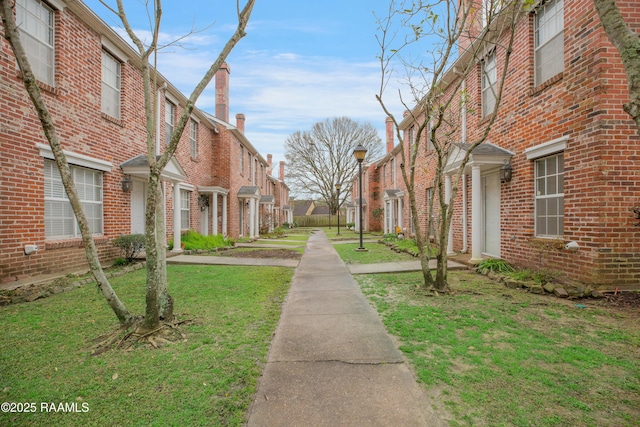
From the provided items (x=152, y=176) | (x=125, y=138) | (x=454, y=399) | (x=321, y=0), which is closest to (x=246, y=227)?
(x=125, y=138)

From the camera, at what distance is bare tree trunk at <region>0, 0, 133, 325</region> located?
2.78 meters

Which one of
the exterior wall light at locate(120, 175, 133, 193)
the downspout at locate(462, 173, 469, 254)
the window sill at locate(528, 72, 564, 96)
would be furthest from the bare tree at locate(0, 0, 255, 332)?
the downspout at locate(462, 173, 469, 254)

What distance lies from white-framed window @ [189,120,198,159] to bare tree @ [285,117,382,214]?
2227cm

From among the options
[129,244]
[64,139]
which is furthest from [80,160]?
[129,244]

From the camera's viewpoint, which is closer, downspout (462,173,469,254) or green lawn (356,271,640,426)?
green lawn (356,271,640,426)

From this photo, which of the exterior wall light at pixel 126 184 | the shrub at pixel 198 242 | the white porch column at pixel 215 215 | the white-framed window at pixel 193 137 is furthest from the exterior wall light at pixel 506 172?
the white-framed window at pixel 193 137

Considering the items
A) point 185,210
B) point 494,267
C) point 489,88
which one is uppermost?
point 489,88

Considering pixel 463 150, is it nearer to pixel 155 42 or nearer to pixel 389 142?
→ pixel 155 42

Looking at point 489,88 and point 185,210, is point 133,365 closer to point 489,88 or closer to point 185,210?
point 489,88

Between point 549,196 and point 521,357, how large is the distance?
15.5 feet

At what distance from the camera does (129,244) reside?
322 inches

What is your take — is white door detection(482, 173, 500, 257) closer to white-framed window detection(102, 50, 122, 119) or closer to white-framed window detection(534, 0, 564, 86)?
white-framed window detection(534, 0, 564, 86)

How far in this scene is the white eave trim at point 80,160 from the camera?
6.20 m

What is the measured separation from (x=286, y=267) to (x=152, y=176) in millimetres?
5469
